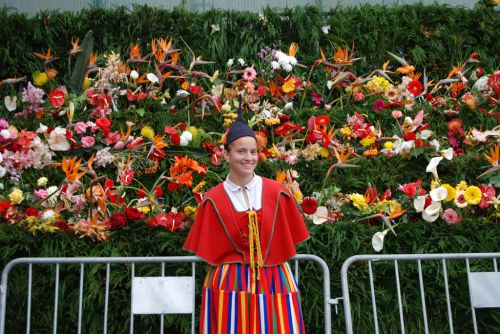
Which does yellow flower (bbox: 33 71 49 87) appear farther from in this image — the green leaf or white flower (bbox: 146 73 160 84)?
white flower (bbox: 146 73 160 84)

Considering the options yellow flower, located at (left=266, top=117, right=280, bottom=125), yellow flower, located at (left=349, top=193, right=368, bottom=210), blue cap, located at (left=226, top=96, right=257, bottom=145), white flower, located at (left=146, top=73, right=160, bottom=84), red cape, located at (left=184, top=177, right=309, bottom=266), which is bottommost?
red cape, located at (left=184, top=177, right=309, bottom=266)

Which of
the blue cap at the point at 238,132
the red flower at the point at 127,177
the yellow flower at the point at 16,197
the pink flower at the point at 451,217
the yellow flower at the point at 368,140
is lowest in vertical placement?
the pink flower at the point at 451,217

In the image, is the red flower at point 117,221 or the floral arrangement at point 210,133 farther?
the floral arrangement at point 210,133

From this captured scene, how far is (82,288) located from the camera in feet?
12.3

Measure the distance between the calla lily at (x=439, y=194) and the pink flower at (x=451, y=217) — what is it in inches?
4.0

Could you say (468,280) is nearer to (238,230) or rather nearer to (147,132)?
(238,230)

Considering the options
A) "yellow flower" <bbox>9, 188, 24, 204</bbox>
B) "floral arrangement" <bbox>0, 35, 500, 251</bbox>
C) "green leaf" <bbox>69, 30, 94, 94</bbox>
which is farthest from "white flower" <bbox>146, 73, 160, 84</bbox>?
"yellow flower" <bbox>9, 188, 24, 204</bbox>

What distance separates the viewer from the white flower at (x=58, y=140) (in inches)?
202

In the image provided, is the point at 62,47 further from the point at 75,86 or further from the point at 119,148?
Result: the point at 119,148

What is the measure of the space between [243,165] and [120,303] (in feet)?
3.82

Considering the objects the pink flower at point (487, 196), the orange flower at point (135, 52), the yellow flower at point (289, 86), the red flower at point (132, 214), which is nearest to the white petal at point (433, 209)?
the pink flower at point (487, 196)

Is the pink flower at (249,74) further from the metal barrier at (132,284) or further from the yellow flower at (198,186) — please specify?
the metal barrier at (132,284)

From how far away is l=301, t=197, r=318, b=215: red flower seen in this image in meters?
4.08

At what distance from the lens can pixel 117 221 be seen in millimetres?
4090
